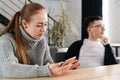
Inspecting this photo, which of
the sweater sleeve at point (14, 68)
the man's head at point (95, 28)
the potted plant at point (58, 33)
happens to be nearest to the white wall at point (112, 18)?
the potted plant at point (58, 33)

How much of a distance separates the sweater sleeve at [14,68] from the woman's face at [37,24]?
0.19m

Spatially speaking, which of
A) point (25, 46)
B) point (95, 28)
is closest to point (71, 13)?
point (95, 28)

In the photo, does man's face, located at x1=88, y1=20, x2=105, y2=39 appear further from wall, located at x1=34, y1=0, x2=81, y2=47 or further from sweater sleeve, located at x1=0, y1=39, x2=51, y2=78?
wall, located at x1=34, y1=0, x2=81, y2=47

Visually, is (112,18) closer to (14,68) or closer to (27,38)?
(27,38)

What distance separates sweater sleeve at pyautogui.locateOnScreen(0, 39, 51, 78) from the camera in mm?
1411

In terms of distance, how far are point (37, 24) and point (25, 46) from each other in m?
0.18

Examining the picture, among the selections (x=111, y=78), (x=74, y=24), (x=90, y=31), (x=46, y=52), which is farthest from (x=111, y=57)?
(x=74, y=24)

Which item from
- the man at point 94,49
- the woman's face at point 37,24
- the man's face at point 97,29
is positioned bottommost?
the man at point 94,49

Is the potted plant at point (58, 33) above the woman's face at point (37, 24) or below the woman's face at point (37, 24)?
below

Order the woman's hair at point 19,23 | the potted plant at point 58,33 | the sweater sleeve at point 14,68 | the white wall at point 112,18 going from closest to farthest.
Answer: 1. the sweater sleeve at point 14,68
2. the woman's hair at point 19,23
3. the potted plant at point 58,33
4. the white wall at point 112,18

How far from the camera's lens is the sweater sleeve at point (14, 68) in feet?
4.63

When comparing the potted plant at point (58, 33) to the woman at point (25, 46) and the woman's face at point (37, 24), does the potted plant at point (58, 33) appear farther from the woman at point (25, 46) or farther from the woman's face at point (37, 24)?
the woman's face at point (37, 24)

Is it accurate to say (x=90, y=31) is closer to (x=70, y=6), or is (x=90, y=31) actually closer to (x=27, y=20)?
(x=27, y=20)

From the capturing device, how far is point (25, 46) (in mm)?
1646
